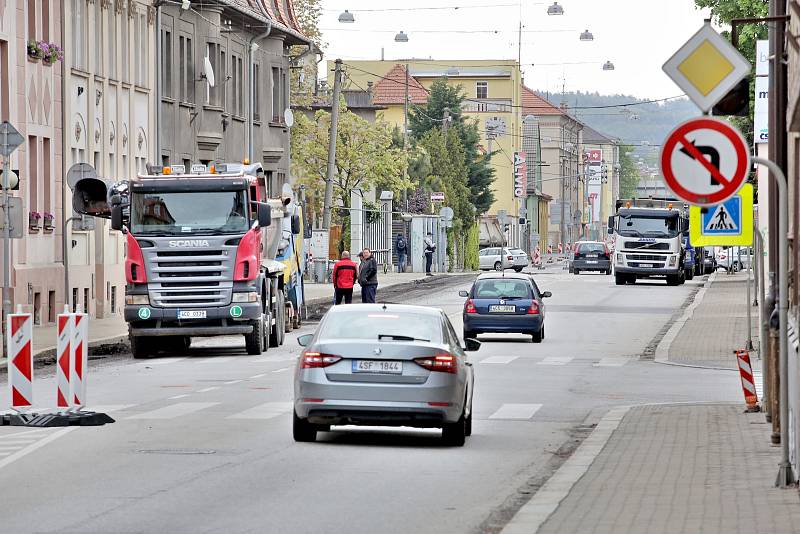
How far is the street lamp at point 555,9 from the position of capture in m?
69.6

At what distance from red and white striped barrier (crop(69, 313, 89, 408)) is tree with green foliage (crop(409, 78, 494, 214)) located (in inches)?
3647

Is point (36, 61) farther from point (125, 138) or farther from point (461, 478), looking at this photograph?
point (461, 478)

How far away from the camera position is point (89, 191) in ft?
115

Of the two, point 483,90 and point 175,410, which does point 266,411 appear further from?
point 483,90

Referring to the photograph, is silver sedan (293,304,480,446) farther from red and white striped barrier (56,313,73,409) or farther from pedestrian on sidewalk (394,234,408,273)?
pedestrian on sidewalk (394,234,408,273)

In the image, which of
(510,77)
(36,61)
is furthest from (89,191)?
(510,77)

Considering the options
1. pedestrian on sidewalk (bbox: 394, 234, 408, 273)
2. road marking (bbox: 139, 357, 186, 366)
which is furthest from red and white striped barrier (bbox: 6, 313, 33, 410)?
pedestrian on sidewalk (bbox: 394, 234, 408, 273)

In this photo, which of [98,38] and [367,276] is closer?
[367,276]

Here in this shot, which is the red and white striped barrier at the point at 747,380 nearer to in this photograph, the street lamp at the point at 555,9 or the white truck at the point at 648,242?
the white truck at the point at 648,242

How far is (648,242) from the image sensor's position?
229ft

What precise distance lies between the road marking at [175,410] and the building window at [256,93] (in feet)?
130

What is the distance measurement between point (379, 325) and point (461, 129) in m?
98.5

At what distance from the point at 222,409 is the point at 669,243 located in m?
50.9

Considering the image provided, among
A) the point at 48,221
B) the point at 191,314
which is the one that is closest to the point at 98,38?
the point at 48,221
